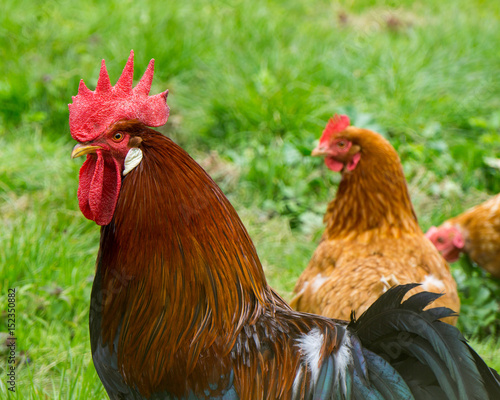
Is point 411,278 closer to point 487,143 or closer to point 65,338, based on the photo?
point 65,338

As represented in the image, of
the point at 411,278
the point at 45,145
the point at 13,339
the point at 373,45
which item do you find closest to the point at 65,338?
the point at 13,339

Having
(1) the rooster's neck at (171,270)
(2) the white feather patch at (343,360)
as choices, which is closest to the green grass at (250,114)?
(1) the rooster's neck at (171,270)

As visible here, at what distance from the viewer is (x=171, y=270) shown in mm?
Result: 2037

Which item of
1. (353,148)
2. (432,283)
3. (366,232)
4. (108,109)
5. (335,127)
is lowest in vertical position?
(432,283)

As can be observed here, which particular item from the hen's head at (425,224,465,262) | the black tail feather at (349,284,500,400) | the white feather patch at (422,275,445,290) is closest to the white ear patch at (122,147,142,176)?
the black tail feather at (349,284,500,400)

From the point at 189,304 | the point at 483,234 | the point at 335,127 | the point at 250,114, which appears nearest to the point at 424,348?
the point at 189,304

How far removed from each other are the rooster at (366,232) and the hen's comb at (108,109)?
1.35 m

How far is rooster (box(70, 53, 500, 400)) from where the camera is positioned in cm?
194

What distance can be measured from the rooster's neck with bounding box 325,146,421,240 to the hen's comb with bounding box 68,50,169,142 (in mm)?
1446

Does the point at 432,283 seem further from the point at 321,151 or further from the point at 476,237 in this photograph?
the point at 476,237

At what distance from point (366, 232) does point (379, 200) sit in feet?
0.62

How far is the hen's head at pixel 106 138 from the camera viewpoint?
198 cm

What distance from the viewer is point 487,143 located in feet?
17.1

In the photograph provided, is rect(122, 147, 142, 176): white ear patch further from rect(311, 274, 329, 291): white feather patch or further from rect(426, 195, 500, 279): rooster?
rect(426, 195, 500, 279): rooster
